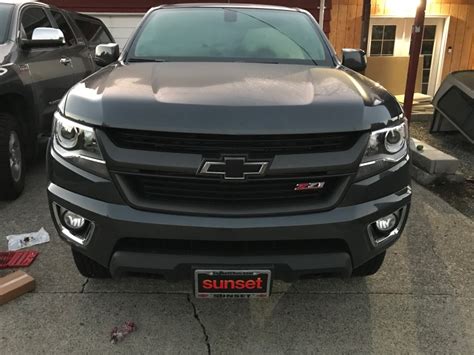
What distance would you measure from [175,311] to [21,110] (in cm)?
276

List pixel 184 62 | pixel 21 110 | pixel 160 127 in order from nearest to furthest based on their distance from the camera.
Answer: pixel 160 127 < pixel 184 62 < pixel 21 110

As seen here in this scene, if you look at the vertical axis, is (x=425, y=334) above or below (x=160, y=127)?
below

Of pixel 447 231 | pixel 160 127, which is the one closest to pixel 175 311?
pixel 160 127

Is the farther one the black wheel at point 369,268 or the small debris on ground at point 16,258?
the small debris on ground at point 16,258

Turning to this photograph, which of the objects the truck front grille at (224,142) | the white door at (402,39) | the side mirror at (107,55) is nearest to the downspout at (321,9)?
the white door at (402,39)

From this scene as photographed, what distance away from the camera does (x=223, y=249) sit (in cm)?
221

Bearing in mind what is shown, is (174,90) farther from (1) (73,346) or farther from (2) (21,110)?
(2) (21,110)

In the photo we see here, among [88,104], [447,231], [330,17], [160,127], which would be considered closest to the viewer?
[160,127]

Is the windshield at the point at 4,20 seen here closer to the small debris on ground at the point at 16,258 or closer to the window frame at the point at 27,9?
the window frame at the point at 27,9

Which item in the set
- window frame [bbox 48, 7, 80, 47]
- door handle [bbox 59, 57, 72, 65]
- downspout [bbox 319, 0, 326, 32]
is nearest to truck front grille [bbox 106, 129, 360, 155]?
door handle [bbox 59, 57, 72, 65]

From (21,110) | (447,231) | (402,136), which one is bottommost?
(447,231)

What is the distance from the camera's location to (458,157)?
247 inches

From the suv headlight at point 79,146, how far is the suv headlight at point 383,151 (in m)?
1.21

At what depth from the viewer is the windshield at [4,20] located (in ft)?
14.3
